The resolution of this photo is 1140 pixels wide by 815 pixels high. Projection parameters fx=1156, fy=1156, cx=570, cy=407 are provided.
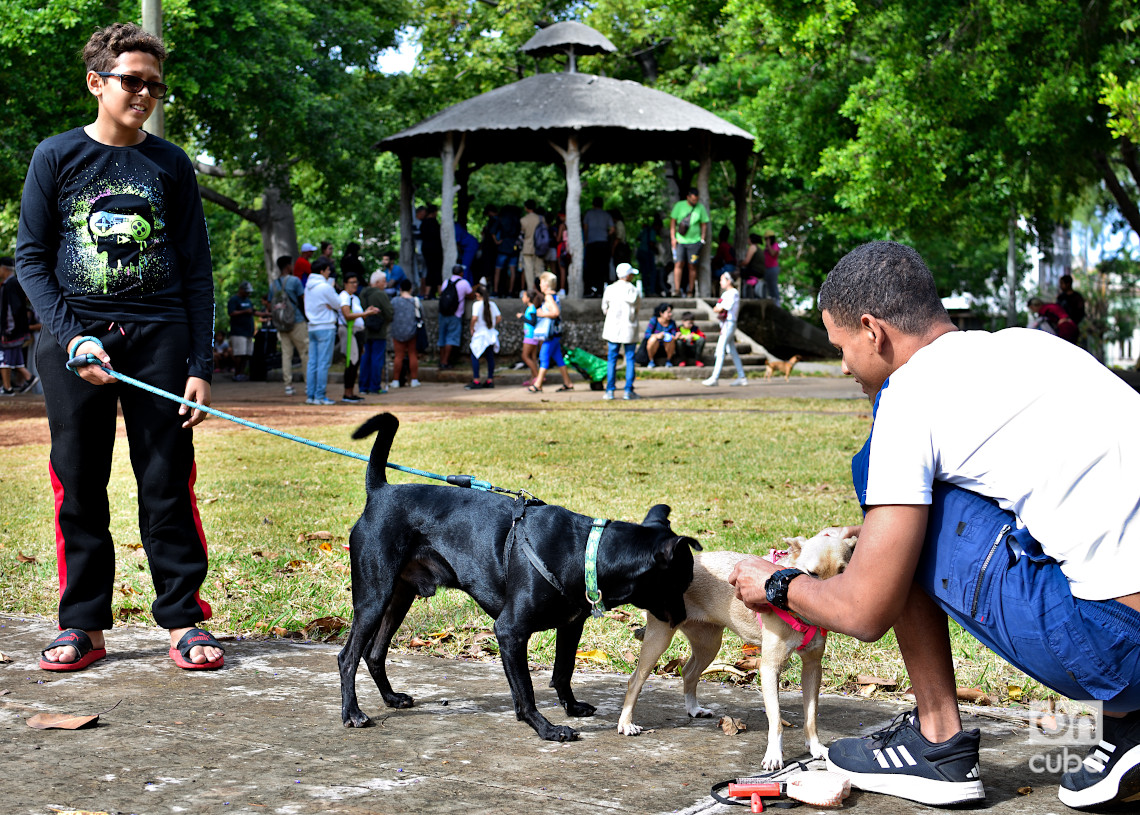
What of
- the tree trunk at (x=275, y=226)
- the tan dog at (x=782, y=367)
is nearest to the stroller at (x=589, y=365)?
the tan dog at (x=782, y=367)

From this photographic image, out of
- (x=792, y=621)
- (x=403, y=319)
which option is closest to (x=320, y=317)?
(x=403, y=319)

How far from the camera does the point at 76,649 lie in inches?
166

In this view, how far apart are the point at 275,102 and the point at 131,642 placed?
2254cm

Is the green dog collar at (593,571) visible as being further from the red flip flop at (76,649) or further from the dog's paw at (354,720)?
the red flip flop at (76,649)

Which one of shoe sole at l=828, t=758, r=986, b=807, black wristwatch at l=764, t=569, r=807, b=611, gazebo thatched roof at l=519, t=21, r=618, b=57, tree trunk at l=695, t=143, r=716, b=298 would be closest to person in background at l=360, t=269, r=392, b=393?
tree trunk at l=695, t=143, r=716, b=298

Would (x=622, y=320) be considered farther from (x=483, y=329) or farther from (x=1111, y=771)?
(x=1111, y=771)

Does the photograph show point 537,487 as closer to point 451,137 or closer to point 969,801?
point 969,801

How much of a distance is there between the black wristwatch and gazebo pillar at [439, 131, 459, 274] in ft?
67.2

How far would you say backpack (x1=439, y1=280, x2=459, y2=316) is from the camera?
20125 mm

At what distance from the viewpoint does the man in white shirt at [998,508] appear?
272 centimetres

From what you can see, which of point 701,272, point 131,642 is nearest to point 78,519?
point 131,642

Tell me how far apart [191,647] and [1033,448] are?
3028mm

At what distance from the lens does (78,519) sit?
4.36 m

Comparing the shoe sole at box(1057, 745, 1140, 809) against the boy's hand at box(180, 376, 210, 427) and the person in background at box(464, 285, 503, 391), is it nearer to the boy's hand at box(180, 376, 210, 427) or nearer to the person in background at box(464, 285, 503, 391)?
the boy's hand at box(180, 376, 210, 427)
